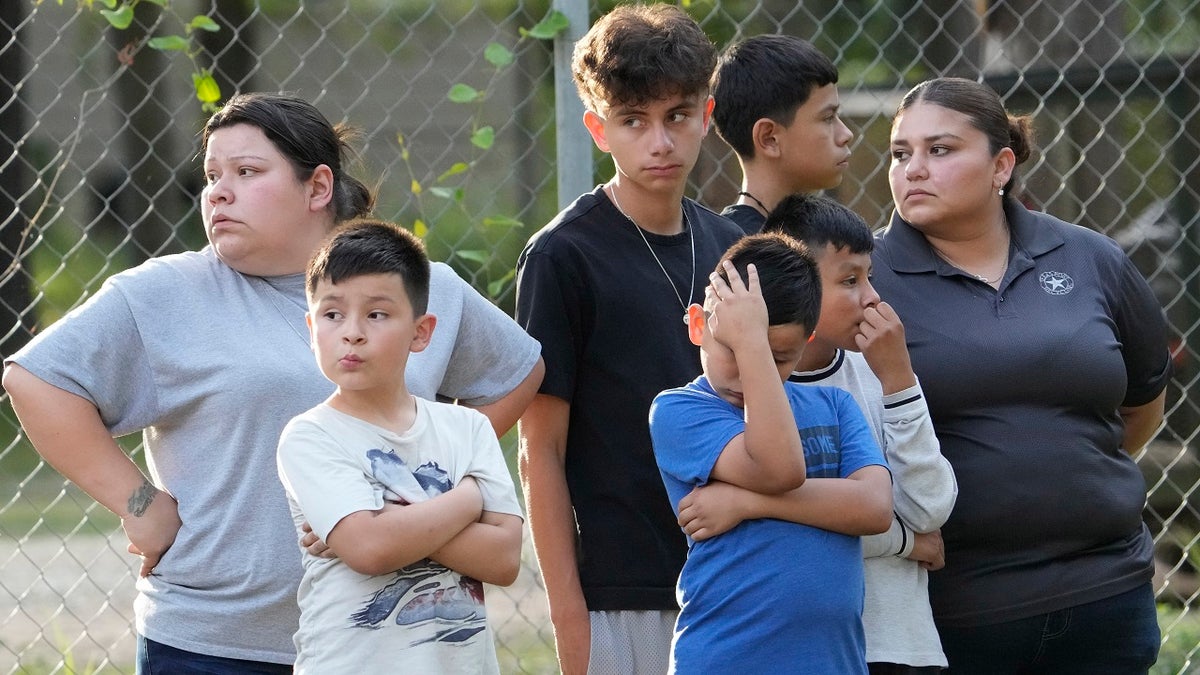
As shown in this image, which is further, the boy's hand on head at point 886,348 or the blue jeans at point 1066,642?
the blue jeans at point 1066,642

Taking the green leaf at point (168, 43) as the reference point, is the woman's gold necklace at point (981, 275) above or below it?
above

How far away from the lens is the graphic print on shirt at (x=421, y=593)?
180 cm

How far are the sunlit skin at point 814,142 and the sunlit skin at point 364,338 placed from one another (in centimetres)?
102

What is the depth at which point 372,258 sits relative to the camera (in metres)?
1.86

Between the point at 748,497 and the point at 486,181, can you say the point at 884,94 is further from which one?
the point at 748,497

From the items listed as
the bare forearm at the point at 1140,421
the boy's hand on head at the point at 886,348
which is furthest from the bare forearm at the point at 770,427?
the bare forearm at the point at 1140,421

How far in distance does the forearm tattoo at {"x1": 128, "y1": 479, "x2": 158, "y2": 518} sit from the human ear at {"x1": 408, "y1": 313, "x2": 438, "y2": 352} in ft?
1.64

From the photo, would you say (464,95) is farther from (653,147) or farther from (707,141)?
(707,141)

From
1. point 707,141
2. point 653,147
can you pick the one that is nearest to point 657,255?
point 653,147

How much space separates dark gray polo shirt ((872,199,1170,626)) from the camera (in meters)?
2.31

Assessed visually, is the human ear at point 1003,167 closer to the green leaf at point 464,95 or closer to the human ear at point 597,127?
the human ear at point 597,127

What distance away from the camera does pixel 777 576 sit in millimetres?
1889

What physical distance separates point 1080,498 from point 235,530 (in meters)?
1.45

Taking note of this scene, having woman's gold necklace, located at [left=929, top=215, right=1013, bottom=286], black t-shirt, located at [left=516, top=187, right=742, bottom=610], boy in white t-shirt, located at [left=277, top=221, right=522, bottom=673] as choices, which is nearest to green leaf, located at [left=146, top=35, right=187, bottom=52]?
black t-shirt, located at [left=516, top=187, right=742, bottom=610]
